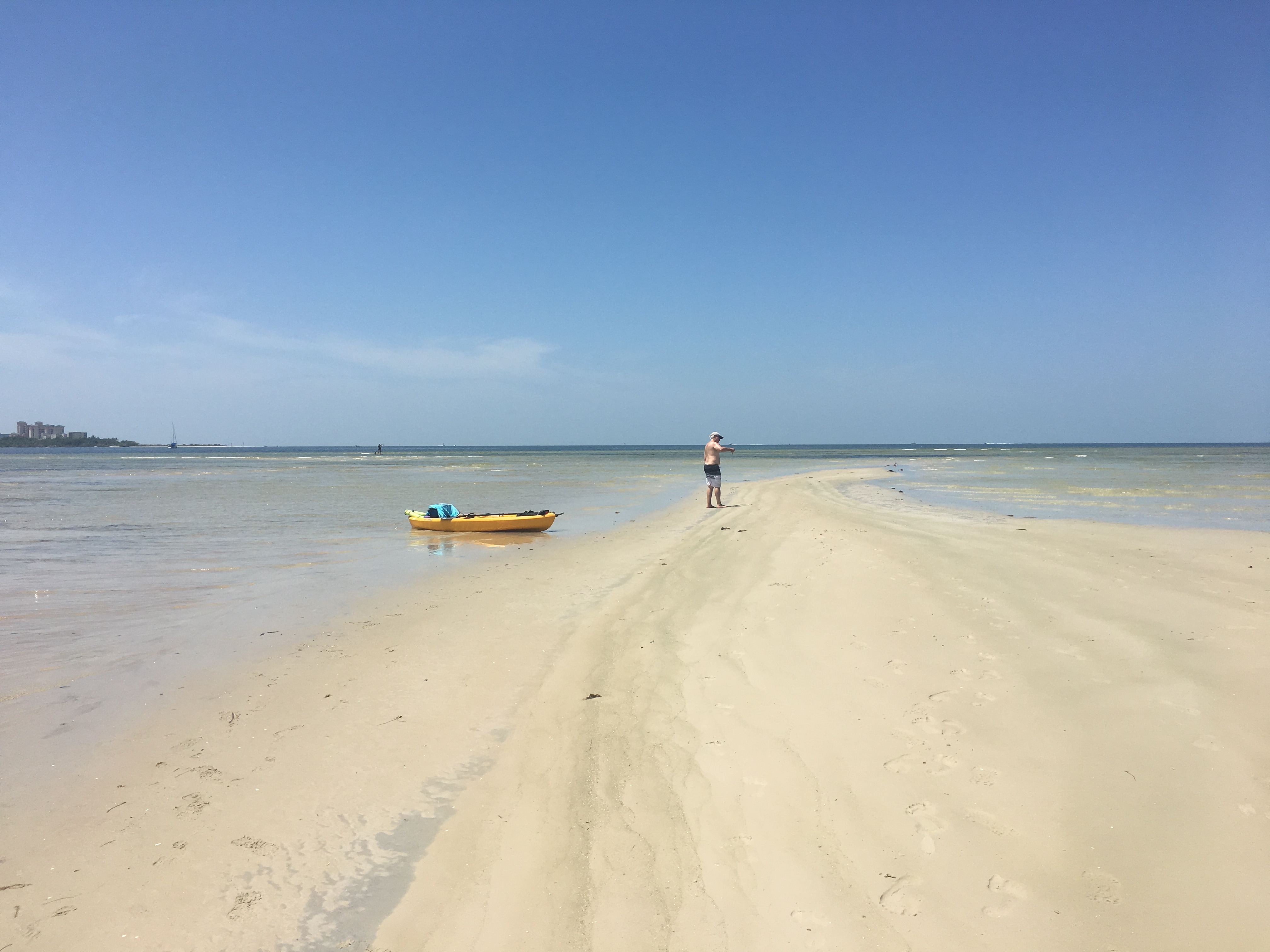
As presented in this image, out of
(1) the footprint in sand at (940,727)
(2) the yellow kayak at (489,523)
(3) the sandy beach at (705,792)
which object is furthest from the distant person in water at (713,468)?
(1) the footprint in sand at (940,727)

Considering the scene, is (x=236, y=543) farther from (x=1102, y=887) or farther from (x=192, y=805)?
(x=1102, y=887)

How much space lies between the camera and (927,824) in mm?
3545

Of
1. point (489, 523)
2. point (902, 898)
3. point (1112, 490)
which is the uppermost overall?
point (1112, 490)

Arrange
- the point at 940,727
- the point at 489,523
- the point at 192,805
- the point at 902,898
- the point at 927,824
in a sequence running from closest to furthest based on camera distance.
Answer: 1. the point at 902,898
2. the point at 927,824
3. the point at 192,805
4. the point at 940,727
5. the point at 489,523

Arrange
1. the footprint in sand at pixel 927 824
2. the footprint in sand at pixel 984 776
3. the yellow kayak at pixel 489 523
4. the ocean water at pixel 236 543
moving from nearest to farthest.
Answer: the footprint in sand at pixel 927 824 < the footprint in sand at pixel 984 776 < the ocean water at pixel 236 543 < the yellow kayak at pixel 489 523

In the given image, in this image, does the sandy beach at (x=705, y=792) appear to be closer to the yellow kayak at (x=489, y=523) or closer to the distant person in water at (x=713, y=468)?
the yellow kayak at (x=489, y=523)

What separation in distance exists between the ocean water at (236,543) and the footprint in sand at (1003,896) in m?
5.75

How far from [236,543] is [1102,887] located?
53.0ft

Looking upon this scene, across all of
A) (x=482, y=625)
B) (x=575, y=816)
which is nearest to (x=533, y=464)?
(x=482, y=625)

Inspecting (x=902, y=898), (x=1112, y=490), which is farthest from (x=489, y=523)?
(x=1112, y=490)

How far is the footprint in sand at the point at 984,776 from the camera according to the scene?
12.8 ft

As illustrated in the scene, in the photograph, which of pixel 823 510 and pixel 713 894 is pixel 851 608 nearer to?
pixel 713 894

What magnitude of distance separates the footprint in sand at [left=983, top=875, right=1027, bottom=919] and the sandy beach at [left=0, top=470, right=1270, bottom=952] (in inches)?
0.6

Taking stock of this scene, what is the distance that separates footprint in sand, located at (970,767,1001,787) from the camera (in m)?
3.91
